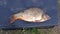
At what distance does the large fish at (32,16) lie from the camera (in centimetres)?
232

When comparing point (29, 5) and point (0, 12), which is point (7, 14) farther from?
point (29, 5)

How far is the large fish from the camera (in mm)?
2322

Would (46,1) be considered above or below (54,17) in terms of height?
above

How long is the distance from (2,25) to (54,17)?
61 centimetres

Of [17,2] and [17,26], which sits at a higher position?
[17,2]

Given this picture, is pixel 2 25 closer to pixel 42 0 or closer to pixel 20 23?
pixel 20 23

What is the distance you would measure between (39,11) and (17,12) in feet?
0.84

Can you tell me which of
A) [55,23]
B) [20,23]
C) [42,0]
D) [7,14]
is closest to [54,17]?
[55,23]

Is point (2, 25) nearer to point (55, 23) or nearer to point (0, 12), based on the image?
point (0, 12)

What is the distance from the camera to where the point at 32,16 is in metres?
2.32

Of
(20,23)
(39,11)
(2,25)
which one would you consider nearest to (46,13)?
(39,11)

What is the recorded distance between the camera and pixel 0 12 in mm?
2311

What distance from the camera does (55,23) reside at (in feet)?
7.73

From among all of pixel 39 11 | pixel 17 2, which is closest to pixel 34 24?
pixel 39 11
